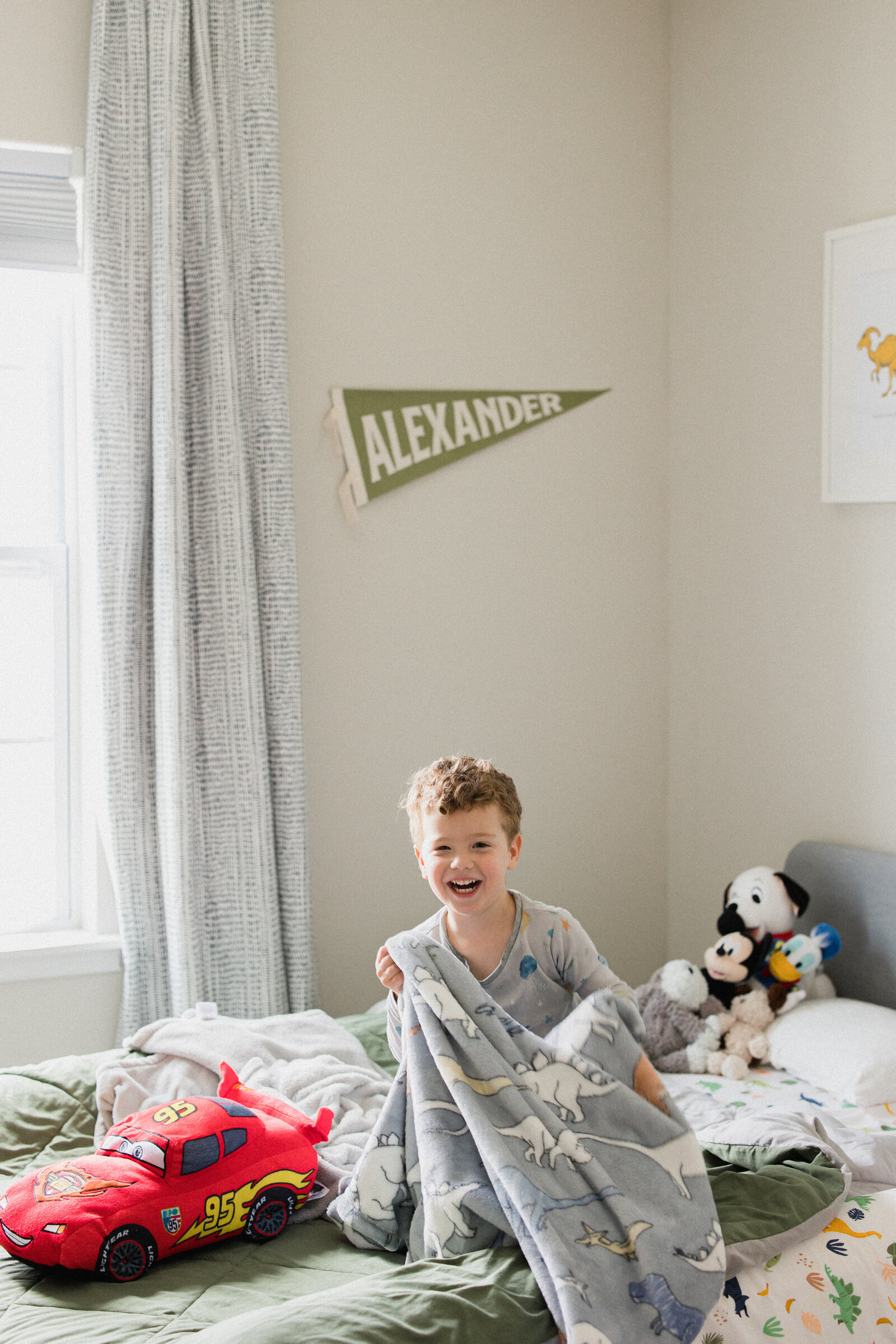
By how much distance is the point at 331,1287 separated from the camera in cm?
143

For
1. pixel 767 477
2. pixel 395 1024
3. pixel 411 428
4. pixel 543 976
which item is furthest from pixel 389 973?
pixel 767 477

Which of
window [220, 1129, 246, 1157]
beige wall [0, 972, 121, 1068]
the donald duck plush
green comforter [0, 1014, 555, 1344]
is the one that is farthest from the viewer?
beige wall [0, 972, 121, 1068]

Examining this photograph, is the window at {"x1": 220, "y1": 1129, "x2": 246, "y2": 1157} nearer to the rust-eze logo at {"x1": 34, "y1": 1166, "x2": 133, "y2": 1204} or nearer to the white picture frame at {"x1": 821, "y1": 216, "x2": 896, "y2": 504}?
the rust-eze logo at {"x1": 34, "y1": 1166, "x2": 133, "y2": 1204}

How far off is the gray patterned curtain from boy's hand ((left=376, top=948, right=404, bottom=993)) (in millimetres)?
984

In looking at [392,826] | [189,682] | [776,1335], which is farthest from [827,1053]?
[189,682]

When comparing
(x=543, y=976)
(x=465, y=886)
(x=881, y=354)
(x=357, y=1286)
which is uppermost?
(x=881, y=354)

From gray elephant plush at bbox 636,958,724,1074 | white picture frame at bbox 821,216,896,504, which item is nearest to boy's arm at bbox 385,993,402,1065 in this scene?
gray elephant plush at bbox 636,958,724,1074

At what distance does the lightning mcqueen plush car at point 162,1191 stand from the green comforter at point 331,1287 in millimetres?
37

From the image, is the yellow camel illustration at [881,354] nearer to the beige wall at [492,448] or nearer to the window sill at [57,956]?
the beige wall at [492,448]

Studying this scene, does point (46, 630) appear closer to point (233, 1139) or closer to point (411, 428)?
point (411, 428)

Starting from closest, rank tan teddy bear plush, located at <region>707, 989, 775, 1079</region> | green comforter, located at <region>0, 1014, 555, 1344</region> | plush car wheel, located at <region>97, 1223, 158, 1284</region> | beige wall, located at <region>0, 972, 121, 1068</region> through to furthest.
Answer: green comforter, located at <region>0, 1014, 555, 1344</region>
plush car wheel, located at <region>97, 1223, 158, 1284</region>
tan teddy bear plush, located at <region>707, 989, 775, 1079</region>
beige wall, located at <region>0, 972, 121, 1068</region>

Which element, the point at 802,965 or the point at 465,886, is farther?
the point at 802,965

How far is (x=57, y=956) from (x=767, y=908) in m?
1.53

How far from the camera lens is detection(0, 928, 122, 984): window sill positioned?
2529 mm
